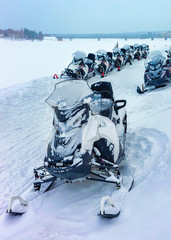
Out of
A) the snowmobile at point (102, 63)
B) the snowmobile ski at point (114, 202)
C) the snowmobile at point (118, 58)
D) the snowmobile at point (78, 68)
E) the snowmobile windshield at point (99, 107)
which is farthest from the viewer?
the snowmobile at point (118, 58)

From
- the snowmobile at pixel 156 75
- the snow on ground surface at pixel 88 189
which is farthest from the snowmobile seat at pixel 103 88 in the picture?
the snowmobile at pixel 156 75

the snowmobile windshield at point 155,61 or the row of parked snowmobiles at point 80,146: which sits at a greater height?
the snowmobile windshield at point 155,61

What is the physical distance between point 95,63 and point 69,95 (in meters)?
9.59

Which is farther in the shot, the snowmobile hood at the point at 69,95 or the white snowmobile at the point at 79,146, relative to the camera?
the snowmobile hood at the point at 69,95

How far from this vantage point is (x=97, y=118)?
132 inches

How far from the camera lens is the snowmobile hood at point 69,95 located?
3130 millimetres

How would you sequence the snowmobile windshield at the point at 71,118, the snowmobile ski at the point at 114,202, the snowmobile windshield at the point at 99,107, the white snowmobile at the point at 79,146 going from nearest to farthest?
1. the snowmobile ski at the point at 114,202
2. the white snowmobile at the point at 79,146
3. the snowmobile windshield at the point at 71,118
4. the snowmobile windshield at the point at 99,107

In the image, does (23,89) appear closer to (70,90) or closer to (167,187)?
(70,90)

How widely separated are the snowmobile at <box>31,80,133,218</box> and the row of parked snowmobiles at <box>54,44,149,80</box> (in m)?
7.69

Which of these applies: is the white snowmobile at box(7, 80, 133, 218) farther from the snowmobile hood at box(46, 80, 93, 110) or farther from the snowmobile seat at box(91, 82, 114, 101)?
the snowmobile seat at box(91, 82, 114, 101)

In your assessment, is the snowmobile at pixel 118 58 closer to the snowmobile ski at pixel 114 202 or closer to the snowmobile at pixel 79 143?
the snowmobile at pixel 79 143

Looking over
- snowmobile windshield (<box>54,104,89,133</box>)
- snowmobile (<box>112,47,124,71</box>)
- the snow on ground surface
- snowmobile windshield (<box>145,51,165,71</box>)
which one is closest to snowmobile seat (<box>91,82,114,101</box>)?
the snow on ground surface

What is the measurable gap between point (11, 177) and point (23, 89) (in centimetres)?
658

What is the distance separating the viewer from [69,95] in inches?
127
